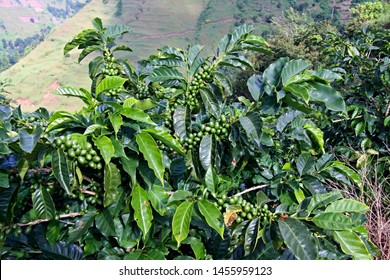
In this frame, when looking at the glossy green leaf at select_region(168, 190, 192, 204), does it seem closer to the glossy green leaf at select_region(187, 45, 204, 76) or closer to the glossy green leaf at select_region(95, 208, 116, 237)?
the glossy green leaf at select_region(95, 208, 116, 237)

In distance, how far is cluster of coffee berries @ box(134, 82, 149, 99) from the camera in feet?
4.83

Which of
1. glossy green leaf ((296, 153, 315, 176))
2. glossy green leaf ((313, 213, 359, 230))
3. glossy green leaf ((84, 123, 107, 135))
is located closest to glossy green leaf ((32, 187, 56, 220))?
glossy green leaf ((84, 123, 107, 135))

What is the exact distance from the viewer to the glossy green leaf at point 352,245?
1060 mm

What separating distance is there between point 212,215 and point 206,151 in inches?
8.8

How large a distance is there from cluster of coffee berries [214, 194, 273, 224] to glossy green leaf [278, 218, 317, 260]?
13 cm

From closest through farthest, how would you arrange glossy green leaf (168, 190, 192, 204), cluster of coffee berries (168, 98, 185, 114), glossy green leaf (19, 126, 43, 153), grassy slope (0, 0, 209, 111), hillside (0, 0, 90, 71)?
glossy green leaf (19, 126, 43, 153) → glossy green leaf (168, 190, 192, 204) → cluster of coffee berries (168, 98, 185, 114) → grassy slope (0, 0, 209, 111) → hillside (0, 0, 90, 71)

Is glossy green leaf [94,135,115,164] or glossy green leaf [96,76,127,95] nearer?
glossy green leaf [94,135,115,164]

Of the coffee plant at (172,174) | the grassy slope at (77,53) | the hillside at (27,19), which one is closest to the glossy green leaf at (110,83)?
the coffee plant at (172,174)

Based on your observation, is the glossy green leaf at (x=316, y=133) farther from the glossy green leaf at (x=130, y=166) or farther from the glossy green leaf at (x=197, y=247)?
the glossy green leaf at (x=130, y=166)

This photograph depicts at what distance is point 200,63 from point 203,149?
14.0 inches

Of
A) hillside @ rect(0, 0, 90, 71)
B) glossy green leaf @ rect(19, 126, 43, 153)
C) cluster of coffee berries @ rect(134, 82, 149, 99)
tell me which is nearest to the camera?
glossy green leaf @ rect(19, 126, 43, 153)

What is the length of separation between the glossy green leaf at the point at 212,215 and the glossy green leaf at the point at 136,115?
299 millimetres

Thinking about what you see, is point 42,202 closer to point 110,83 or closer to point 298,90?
point 110,83

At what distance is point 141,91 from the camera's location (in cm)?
147
